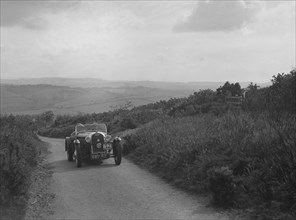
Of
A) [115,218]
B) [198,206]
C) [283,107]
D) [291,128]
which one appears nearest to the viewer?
[115,218]

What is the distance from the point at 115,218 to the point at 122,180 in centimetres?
450

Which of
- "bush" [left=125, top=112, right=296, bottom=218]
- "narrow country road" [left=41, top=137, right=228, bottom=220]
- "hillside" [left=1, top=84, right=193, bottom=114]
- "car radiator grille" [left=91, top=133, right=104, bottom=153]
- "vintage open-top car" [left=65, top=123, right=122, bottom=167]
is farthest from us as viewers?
"hillside" [left=1, top=84, right=193, bottom=114]

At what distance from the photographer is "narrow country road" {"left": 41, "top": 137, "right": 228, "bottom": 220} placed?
9.05 metres

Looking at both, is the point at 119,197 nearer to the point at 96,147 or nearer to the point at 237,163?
the point at 237,163

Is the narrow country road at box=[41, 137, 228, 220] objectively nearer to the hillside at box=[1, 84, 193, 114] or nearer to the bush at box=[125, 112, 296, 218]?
the bush at box=[125, 112, 296, 218]

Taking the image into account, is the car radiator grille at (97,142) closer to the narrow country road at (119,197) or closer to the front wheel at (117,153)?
the front wheel at (117,153)

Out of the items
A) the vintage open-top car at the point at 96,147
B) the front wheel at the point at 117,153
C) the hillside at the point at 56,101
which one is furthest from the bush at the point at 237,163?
the hillside at the point at 56,101

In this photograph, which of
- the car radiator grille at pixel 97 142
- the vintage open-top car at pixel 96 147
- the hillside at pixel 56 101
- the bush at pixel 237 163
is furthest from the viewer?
the hillside at pixel 56 101

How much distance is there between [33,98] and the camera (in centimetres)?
17975

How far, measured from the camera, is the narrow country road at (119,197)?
356 inches

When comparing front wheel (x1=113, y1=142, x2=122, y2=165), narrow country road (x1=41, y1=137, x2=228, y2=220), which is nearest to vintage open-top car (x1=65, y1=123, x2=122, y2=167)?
front wheel (x1=113, y1=142, x2=122, y2=165)

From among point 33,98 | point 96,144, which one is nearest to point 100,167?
point 96,144

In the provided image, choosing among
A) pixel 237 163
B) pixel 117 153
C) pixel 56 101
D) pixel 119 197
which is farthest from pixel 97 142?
pixel 56 101

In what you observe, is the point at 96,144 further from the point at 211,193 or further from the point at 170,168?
the point at 211,193
